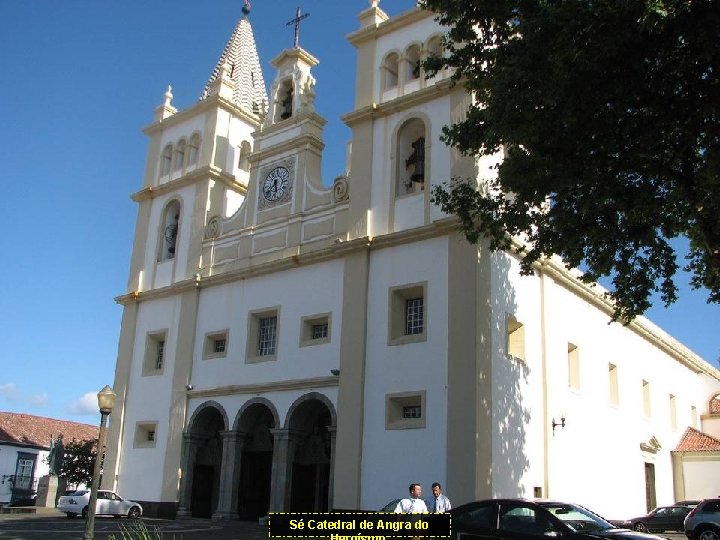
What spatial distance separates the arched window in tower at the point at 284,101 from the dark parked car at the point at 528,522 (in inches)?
738

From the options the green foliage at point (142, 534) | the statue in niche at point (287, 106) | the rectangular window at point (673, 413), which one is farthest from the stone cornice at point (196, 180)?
the rectangular window at point (673, 413)

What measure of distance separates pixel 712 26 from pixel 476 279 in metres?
9.43

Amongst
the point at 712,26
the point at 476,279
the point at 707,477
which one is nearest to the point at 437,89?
the point at 476,279

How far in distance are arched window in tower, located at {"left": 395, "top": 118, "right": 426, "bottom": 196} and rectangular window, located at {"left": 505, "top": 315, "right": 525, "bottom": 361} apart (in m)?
4.93

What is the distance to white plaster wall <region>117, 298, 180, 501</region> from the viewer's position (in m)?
27.0

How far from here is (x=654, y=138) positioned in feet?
46.0

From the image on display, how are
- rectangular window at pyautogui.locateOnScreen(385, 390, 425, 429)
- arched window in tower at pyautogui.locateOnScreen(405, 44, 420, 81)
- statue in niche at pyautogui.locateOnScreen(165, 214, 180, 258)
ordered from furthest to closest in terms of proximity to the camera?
1. statue in niche at pyautogui.locateOnScreen(165, 214, 180, 258)
2. arched window in tower at pyautogui.locateOnScreen(405, 44, 420, 81)
3. rectangular window at pyautogui.locateOnScreen(385, 390, 425, 429)

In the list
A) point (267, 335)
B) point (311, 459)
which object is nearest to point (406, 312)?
point (267, 335)

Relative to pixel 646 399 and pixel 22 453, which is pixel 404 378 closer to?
pixel 646 399

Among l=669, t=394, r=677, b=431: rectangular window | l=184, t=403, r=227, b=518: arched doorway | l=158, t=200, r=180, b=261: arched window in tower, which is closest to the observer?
l=184, t=403, r=227, b=518: arched doorway

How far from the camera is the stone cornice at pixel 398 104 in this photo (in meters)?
23.1

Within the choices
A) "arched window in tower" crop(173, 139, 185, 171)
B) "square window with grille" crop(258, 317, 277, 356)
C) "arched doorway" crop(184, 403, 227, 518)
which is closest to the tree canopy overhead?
"square window with grille" crop(258, 317, 277, 356)

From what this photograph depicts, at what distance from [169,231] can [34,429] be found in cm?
3014

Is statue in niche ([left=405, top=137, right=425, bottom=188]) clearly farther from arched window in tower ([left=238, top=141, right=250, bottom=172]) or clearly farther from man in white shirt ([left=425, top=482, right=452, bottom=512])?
man in white shirt ([left=425, top=482, right=452, bottom=512])
